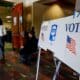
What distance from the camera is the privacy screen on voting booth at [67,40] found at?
1684 mm

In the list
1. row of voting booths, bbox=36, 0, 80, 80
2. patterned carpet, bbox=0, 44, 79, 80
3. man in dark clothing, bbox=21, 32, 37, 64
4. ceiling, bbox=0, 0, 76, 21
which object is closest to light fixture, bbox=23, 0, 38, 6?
ceiling, bbox=0, 0, 76, 21

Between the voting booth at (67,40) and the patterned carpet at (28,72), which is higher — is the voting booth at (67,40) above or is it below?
above

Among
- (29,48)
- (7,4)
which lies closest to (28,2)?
(29,48)

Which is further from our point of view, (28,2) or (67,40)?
(28,2)

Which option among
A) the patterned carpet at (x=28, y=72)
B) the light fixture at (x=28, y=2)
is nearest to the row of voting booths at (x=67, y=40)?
the patterned carpet at (x=28, y=72)

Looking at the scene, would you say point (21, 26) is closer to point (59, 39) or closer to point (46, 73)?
point (46, 73)

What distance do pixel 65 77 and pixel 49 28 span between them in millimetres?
1755

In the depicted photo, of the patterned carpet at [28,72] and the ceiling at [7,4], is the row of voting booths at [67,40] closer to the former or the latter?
the patterned carpet at [28,72]

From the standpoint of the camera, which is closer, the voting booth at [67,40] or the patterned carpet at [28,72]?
the voting booth at [67,40]

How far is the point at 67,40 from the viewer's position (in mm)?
1854

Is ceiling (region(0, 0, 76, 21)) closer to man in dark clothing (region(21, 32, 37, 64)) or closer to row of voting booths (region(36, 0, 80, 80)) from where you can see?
man in dark clothing (region(21, 32, 37, 64))

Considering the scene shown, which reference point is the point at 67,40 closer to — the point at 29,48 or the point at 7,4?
the point at 29,48

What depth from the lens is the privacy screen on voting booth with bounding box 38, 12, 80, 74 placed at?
168cm

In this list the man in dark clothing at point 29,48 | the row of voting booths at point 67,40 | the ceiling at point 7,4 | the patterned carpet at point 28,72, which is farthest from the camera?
the ceiling at point 7,4
